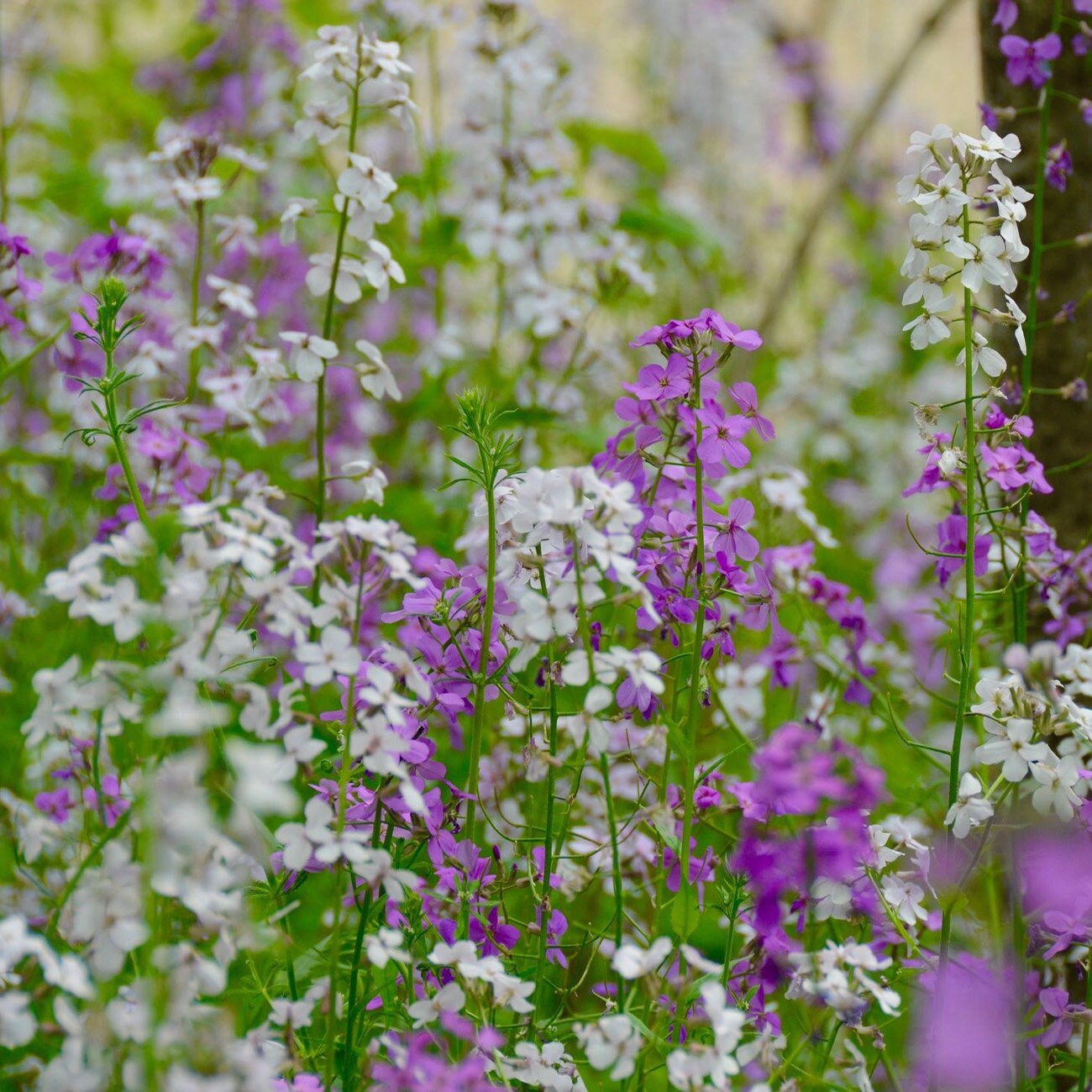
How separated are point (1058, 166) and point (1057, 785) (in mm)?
1085

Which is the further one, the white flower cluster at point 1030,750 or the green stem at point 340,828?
the white flower cluster at point 1030,750

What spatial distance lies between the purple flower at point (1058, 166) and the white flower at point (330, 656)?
1.46m

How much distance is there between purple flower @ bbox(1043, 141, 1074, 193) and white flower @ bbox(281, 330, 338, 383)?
1204 millimetres

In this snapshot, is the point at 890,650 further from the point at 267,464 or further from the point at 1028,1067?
the point at 267,464

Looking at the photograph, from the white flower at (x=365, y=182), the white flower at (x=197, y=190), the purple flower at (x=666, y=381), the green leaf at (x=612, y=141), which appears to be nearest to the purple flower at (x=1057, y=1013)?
the purple flower at (x=666, y=381)

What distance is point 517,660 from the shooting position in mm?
1391

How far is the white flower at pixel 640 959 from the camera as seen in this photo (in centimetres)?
124

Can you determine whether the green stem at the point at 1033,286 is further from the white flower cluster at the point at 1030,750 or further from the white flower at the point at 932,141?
the white flower at the point at 932,141

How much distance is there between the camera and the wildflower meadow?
124 centimetres

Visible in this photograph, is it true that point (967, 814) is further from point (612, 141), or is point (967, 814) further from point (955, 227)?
point (612, 141)

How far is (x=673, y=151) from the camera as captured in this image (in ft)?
18.4

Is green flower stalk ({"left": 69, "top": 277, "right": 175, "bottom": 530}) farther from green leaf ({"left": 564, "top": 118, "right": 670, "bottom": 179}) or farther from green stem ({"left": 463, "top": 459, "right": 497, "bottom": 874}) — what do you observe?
green leaf ({"left": 564, "top": 118, "right": 670, "bottom": 179})

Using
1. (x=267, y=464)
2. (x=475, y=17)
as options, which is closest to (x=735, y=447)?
(x=267, y=464)

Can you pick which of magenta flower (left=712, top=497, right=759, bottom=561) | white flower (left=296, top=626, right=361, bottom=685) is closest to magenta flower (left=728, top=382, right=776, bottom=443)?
magenta flower (left=712, top=497, right=759, bottom=561)
